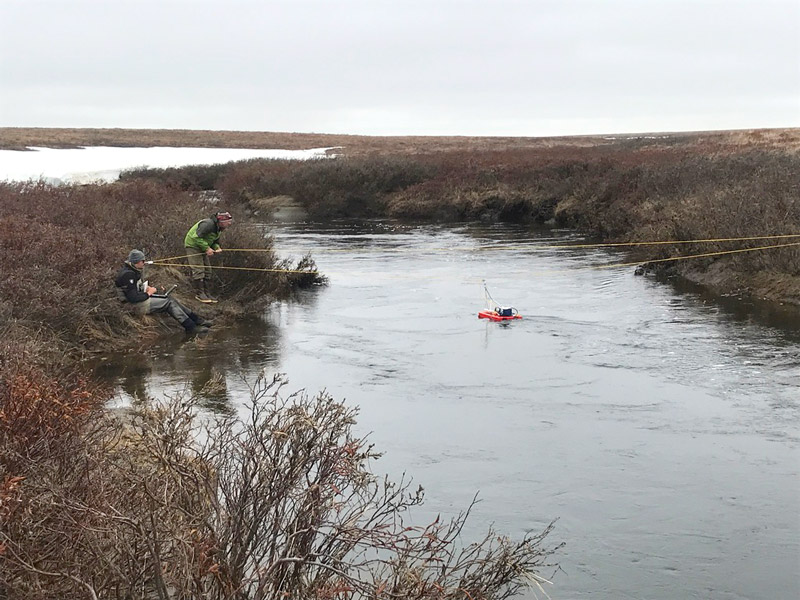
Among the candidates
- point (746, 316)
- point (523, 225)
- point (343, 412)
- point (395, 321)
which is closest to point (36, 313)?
point (395, 321)

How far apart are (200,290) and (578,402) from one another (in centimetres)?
839

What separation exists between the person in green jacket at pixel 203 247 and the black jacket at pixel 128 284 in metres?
2.22

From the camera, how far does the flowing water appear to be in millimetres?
7484

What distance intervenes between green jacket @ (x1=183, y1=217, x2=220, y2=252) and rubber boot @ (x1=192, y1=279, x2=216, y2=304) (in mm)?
739

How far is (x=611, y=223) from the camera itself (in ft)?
87.5

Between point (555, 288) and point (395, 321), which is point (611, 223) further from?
point (395, 321)

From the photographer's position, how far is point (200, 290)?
17.1 m

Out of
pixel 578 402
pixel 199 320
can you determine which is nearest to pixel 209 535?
pixel 578 402

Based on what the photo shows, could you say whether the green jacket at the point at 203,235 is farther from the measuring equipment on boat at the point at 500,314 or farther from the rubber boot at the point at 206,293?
the measuring equipment on boat at the point at 500,314

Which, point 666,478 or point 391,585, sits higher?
point 391,585

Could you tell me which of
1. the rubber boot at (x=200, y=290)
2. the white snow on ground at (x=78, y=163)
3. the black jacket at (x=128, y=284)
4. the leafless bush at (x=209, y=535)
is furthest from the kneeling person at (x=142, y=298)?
the white snow on ground at (x=78, y=163)

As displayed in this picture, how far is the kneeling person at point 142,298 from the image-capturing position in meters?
14.2

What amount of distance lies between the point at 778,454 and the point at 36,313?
961 cm

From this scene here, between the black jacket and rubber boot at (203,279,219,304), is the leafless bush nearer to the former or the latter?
the black jacket
